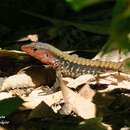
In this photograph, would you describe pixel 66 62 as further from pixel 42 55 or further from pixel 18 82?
pixel 18 82

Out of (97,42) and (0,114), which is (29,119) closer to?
(0,114)

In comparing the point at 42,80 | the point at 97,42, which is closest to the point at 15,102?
the point at 42,80

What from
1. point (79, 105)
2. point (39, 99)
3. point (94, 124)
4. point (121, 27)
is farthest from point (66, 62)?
point (121, 27)

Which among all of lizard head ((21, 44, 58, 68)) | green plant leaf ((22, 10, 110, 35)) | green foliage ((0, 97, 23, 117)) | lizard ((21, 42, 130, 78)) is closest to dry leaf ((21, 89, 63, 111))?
green foliage ((0, 97, 23, 117))

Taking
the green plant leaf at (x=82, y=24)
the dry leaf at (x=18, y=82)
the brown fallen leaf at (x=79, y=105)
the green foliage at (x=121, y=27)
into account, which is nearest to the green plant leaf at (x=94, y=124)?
the brown fallen leaf at (x=79, y=105)

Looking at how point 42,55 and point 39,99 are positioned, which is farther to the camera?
point 42,55

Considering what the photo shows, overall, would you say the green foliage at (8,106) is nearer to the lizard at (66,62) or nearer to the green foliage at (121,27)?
the lizard at (66,62)

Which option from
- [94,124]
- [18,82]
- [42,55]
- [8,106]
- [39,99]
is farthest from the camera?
[42,55]
